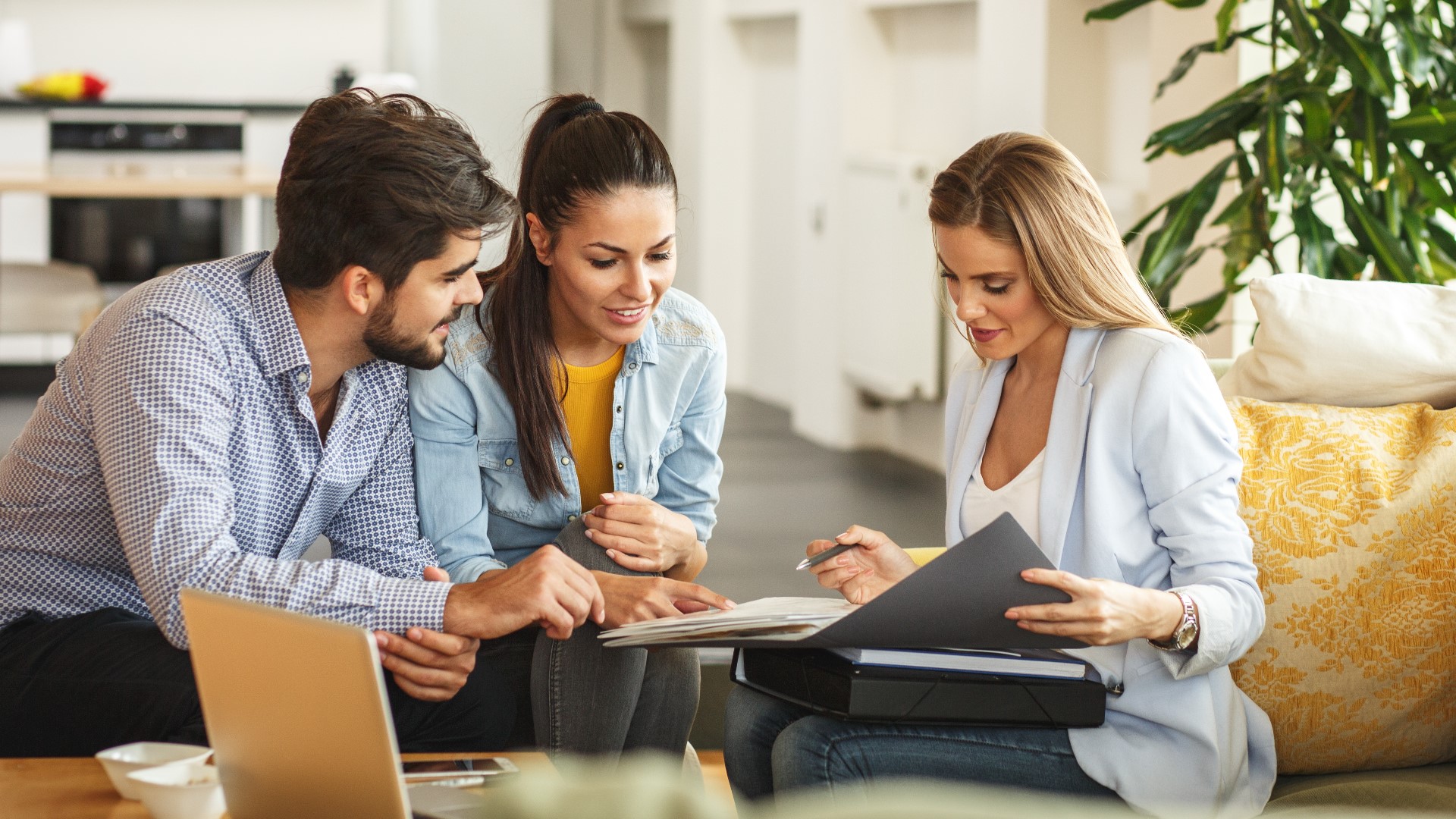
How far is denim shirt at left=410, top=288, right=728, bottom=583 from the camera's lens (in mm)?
1848

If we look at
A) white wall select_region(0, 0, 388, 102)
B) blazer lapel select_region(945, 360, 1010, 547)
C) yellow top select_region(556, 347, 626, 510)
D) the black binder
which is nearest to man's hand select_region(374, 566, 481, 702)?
the black binder

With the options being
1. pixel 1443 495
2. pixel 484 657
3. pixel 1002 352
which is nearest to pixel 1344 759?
pixel 1443 495

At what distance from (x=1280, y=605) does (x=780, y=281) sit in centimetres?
551

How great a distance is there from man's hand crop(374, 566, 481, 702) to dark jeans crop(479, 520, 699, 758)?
0.63ft

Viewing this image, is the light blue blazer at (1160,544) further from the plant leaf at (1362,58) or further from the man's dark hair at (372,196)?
the plant leaf at (1362,58)

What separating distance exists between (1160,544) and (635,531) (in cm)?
62

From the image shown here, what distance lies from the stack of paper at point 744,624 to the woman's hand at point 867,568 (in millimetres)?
194

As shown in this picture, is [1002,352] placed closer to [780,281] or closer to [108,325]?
[108,325]

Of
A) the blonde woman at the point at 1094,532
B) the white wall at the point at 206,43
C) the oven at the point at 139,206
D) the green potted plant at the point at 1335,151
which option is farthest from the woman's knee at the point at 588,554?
the white wall at the point at 206,43

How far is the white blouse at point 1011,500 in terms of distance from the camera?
5.40 ft

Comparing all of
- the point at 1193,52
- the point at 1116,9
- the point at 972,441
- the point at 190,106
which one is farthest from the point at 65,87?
the point at 972,441

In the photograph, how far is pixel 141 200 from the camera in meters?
6.55

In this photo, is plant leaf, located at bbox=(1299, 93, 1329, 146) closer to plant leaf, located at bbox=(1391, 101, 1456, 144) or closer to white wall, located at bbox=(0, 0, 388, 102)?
plant leaf, located at bbox=(1391, 101, 1456, 144)

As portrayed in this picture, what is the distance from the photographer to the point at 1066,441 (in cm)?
160
